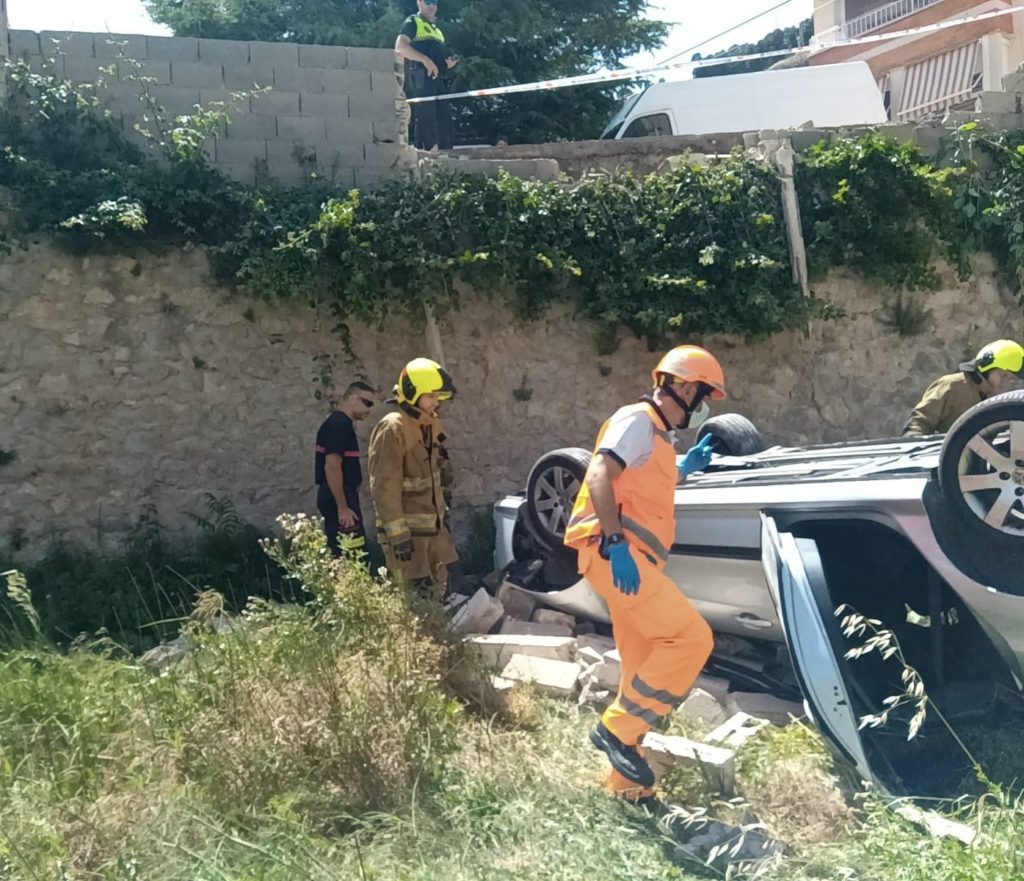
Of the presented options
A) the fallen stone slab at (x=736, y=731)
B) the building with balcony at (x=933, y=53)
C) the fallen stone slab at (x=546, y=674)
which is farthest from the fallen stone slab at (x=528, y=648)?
the building with balcony at (x=933, y=53)

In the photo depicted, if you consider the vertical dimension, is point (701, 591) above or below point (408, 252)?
below

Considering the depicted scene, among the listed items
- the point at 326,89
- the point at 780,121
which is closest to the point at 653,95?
the point at 780,121

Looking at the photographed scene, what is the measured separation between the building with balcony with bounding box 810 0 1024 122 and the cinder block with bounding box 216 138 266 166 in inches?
428

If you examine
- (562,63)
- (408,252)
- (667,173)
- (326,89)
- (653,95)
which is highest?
(562,63)

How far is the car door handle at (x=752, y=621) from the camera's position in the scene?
15.0 ft

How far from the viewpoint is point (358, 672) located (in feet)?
13.4

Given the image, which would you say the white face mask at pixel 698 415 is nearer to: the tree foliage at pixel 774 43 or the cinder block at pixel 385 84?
the cinder block at pixel 385 84

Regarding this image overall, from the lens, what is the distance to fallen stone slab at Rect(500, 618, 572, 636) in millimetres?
5652

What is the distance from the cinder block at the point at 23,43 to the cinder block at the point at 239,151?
1378 millimetres

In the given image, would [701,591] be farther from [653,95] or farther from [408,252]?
[653,95]

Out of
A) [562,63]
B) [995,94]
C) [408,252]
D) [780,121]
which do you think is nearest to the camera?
[408,252]

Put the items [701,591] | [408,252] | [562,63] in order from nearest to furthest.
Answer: [701,591]
[408,252]
[562,63]

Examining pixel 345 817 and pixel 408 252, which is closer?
pixel 345 817

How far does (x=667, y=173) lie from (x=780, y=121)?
386cm
